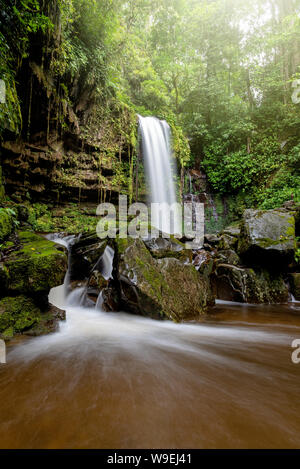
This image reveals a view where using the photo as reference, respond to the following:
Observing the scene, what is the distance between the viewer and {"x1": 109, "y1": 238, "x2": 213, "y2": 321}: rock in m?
3.48

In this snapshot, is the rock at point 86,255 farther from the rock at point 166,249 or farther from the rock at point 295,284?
the rock at point 295,284

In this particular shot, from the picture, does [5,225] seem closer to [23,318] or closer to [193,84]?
[23,318]

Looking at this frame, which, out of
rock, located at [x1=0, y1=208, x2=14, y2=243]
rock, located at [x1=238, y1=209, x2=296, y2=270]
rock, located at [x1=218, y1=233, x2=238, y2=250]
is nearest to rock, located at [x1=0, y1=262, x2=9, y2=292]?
rock, located at [x1=0, y1=208, x2=14, y2=243]

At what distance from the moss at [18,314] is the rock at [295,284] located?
5.66m

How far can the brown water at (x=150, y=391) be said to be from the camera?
1.04 m

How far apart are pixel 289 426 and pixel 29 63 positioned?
8.74 m

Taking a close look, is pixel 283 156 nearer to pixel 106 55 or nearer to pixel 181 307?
pixel 106 55

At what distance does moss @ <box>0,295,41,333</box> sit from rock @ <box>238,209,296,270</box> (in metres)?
4.72

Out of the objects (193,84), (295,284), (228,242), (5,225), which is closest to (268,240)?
(295,284)

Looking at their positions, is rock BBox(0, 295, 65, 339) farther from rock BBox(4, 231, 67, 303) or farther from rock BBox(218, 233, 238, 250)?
rock BBox(218, 233, 238, 250)

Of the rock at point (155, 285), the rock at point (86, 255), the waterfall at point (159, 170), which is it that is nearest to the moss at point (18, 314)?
the rock at point (155, 285)

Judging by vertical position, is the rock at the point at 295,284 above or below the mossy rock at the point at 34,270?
below

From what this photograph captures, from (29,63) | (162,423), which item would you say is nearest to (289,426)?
(162,423)

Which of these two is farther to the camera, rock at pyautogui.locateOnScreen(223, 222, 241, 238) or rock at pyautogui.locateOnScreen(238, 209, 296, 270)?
rock at pyautogui.locateOnScreen(223, 222, 241, 238)
